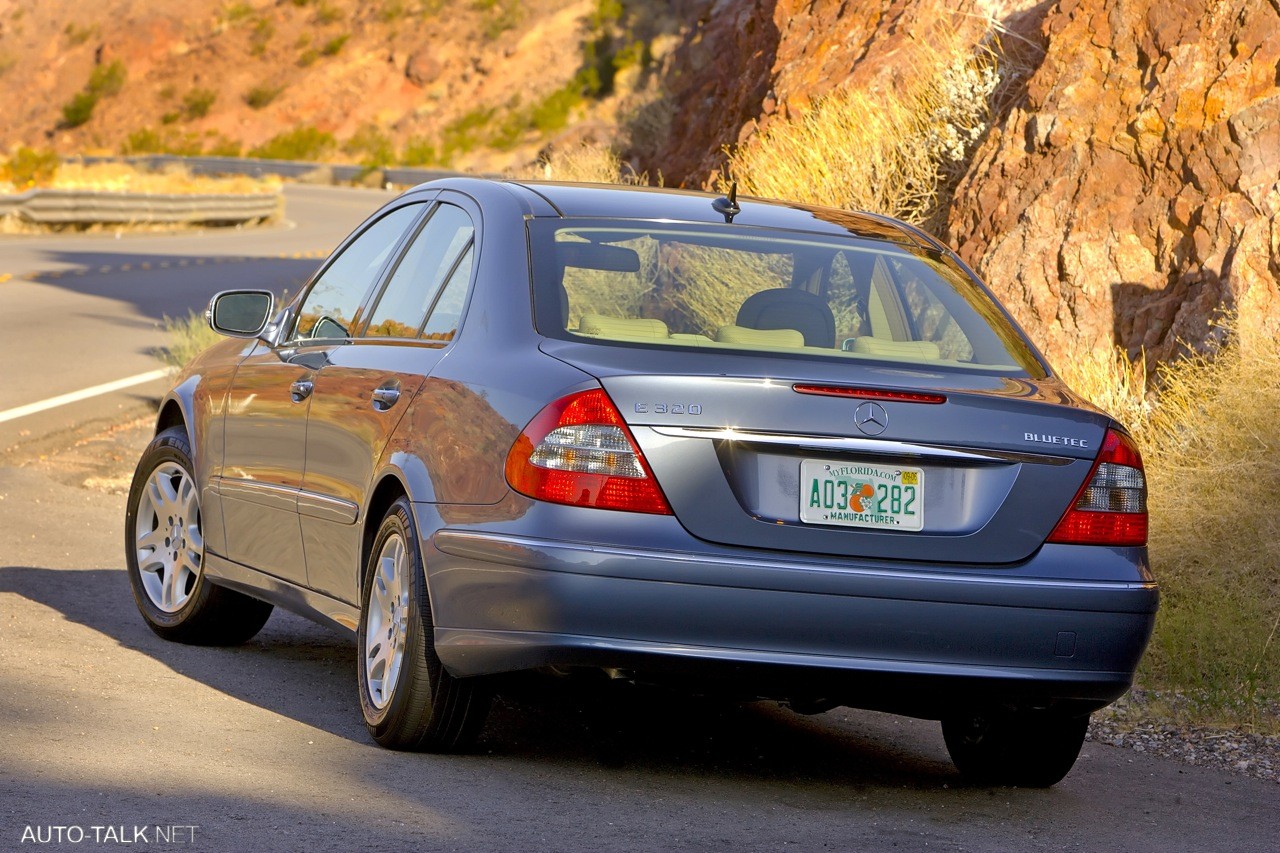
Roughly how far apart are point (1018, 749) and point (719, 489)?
1.58 m

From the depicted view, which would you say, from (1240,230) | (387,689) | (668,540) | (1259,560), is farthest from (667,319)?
(1240,230)

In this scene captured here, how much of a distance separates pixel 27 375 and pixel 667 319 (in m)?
10.5

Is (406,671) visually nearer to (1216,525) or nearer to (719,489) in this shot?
(719,489)

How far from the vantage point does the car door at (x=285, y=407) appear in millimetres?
6414

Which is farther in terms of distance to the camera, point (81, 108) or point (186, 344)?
point (81, 108)

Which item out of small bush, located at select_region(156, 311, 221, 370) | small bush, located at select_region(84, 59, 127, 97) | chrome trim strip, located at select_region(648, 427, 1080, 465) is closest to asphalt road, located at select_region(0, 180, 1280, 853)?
chrome trim strip, located at select_region(648, 427, 1080, 465)

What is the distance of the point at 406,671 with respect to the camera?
5.37 m

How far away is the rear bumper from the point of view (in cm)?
482

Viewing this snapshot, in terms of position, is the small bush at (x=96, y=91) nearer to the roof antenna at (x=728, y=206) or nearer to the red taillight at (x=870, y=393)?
the roof antenna at (x=728, y=206)

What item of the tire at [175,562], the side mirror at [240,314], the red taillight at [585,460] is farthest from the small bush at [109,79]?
the red taillight at [585,460]

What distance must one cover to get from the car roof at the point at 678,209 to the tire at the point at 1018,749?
156cm

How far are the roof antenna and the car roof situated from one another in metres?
0.01

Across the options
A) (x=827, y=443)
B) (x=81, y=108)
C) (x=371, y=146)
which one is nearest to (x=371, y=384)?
(x=827, y=443)

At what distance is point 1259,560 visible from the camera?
7.97 meters
